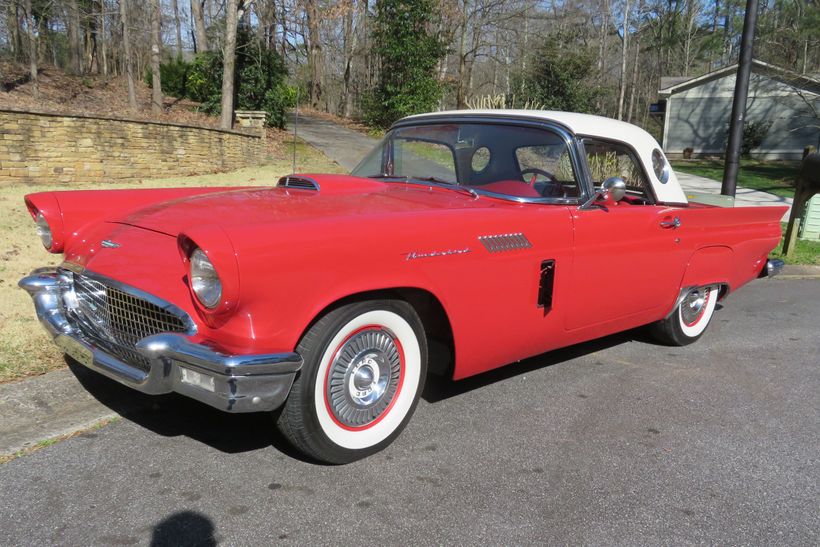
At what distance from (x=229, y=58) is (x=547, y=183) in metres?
13.3

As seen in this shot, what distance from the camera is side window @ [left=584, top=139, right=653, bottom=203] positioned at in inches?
161

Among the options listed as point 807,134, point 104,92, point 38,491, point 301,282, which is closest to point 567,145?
point 301,282

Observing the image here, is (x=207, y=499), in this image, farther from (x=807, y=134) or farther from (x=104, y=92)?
(x=807, y=134)

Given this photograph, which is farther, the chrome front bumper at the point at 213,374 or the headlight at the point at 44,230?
the headlight at the point at 44,230

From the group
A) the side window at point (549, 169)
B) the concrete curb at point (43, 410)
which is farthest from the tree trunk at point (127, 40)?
the side window at point (549, 169)

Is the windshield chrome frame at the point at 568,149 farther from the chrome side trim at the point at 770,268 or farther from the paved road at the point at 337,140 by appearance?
the paved road at the point at 337,140

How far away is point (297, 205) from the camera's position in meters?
3.10

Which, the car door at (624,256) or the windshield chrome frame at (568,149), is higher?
the windshield chrome frame at (568,149)

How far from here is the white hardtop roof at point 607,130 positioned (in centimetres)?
396

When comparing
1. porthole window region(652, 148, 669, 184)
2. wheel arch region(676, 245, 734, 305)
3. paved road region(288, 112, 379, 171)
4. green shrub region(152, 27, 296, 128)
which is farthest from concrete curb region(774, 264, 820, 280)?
green shrub region(152, 27, 296, 128)

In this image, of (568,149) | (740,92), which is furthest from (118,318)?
(740,92)

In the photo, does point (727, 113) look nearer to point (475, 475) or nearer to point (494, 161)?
point (494, 161)

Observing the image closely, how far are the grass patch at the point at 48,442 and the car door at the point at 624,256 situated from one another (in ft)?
8.26

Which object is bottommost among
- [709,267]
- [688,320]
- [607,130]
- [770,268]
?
[688,320]
